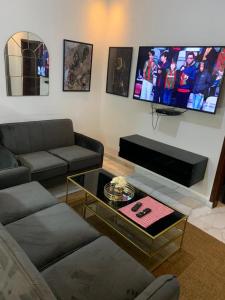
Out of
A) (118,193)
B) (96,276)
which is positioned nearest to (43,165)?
(118,193)

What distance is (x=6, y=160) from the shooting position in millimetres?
2547

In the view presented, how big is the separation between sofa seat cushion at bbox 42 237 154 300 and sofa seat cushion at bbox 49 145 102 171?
1.56 metres

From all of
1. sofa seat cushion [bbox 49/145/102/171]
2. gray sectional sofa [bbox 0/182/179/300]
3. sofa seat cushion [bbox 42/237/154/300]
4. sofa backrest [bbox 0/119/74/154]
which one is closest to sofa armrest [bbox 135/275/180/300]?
gray sectional sofa [bbox 0/182/179/300]

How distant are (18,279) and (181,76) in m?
2.70

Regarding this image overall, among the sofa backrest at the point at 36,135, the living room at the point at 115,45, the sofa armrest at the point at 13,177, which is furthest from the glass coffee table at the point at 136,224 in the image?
the sofa backrest at the point at 36,135

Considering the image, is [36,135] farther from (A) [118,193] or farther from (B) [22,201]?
(A) [118,193]

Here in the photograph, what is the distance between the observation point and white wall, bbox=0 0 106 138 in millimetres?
2916

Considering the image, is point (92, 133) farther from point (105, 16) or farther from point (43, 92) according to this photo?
point (105, 16)

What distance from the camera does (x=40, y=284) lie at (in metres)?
0.86

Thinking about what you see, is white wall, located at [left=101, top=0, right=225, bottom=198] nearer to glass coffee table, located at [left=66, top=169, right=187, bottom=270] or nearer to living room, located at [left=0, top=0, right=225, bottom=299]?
living room, located at [left=0, top=0, right=225, bottom=299]

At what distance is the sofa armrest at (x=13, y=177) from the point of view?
213cm

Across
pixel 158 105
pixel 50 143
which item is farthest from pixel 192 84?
pixel 50 143

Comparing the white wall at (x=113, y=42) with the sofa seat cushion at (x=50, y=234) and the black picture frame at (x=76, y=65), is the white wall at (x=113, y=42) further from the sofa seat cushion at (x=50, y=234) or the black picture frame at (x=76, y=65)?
the sofa seat cushion at (x=50, y=234)

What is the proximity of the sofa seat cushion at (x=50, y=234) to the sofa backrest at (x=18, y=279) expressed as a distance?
50cm
